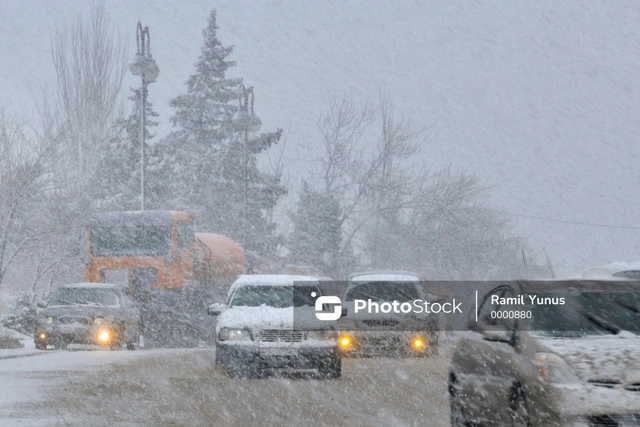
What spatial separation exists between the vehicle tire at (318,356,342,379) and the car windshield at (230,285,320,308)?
182 cm

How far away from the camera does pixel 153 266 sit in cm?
3028

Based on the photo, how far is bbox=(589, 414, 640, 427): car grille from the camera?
7.47 metres

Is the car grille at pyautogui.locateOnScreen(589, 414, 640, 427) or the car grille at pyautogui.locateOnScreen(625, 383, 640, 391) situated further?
the car grille at pyautogui.locateOnScreen(625, 383, 640, 391)

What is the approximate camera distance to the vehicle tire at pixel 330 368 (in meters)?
16.5

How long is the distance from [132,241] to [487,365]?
22.5 m

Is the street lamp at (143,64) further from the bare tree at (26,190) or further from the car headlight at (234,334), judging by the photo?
the car headlight at (234,334)

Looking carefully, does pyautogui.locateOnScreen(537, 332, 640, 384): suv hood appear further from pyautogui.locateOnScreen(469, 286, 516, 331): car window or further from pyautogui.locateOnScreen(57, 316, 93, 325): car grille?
pyautogui.locateOnScreen(57, 316, 93, 325): car grille

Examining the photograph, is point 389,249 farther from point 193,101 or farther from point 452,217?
point 193,101

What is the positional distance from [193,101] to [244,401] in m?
57.5

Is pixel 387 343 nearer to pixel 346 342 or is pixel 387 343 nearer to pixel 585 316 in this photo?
pixel 346 342

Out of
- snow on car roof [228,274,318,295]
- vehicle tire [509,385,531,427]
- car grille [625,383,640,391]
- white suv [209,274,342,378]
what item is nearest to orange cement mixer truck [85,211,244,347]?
snow on car roof [228,274,318,295]

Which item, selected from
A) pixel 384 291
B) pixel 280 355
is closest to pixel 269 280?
pixel 280 355

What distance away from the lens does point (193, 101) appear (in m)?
69.5

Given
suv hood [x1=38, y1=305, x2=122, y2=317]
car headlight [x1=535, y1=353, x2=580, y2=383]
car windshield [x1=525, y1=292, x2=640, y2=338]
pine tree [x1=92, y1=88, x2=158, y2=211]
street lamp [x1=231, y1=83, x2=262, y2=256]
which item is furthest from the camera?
pine tree [x1=92, y1=88, x2=158, y2=211]
